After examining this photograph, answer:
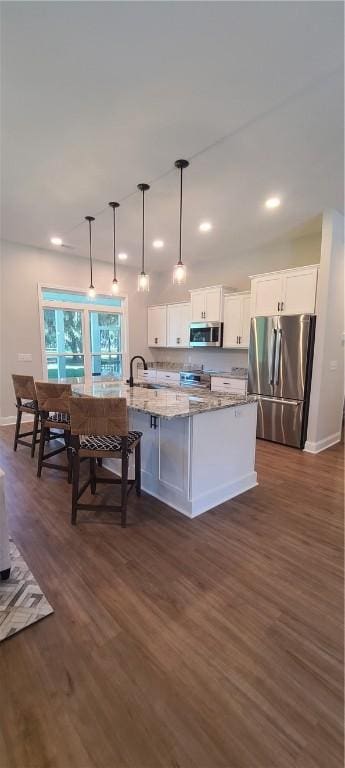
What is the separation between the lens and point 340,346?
4.29 metres

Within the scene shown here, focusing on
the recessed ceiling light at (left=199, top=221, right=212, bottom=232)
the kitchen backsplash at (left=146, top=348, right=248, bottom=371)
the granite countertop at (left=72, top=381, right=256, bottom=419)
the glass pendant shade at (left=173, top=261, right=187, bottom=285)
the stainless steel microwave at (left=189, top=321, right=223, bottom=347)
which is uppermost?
the recessed ceiling light at (left=199, top=221, right=212, bottom=232)

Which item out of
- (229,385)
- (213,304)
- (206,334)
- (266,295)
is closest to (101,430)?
(229,385)

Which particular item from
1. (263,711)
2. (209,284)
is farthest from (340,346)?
(263,711)

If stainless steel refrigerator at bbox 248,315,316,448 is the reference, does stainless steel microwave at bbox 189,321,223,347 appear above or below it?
above

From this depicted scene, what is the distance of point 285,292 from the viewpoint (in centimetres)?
417

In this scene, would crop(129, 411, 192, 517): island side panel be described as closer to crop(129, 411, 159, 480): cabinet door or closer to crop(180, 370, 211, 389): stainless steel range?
crop(129, 411, 159, 480): cabinet door

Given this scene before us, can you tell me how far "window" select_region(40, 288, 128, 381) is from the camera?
5590mm

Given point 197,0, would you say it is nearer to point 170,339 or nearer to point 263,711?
point 263,711

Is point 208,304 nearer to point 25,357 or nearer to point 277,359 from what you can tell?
point 277,359

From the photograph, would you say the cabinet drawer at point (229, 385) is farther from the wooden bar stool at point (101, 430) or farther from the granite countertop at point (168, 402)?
the wooden bar stool at point (101, 430)

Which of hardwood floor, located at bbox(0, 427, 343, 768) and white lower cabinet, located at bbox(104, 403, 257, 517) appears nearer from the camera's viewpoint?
hardwood floor, located at bbox(0, 427, 343, 768)

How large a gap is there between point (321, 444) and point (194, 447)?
258 cm

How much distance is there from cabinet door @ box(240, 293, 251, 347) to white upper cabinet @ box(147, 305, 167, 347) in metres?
2.03

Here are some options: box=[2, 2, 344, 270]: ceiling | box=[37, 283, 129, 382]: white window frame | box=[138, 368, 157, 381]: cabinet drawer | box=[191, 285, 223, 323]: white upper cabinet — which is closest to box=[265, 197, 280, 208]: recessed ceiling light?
box=[2, 2, 344, 270]: ceiling
